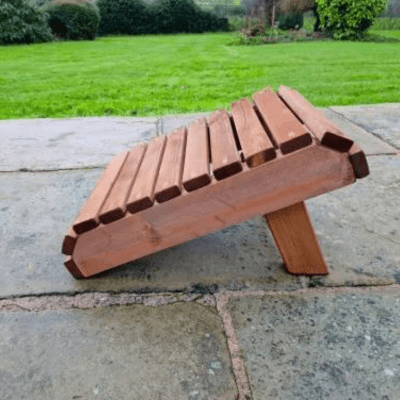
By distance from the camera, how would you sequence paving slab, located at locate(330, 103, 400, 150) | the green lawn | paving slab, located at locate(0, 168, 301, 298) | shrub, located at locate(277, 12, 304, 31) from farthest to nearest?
shrub, located at locate(277, 12, 304, 31), the green lawn, paving slab, located at locate(330, 103, 400, 150), paving slab, located at locate(0, 168, 301, 298)

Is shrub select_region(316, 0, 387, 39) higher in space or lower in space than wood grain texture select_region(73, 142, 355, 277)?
lower

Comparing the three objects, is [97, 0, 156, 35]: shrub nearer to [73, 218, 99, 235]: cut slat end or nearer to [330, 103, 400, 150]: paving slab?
[330, 103, 400, 150]: paving slab

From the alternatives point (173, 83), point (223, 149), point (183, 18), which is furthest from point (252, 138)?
point (183, 18)

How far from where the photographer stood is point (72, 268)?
1.70 meters

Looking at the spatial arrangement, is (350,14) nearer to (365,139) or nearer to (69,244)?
(365,139)

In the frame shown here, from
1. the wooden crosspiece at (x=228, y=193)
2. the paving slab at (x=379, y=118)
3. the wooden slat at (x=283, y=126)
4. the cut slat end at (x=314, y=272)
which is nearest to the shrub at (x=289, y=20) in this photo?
the paving slab at (x=379, y=118)

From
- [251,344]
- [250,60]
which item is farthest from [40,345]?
[250,60]

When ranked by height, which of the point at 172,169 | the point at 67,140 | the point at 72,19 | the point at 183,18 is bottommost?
the point at 183,18

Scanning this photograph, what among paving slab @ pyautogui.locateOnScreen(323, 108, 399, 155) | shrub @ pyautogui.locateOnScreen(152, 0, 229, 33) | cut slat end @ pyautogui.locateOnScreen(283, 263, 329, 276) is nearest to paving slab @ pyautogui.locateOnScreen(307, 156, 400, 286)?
cut slat end @ pyautogui.locateOnScreen(283, 263, 329, 276)

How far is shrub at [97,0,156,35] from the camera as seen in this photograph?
22.0 m

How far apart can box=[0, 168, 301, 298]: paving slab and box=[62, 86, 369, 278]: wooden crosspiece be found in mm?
87

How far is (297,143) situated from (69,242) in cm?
86

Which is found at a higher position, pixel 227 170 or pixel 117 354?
pixel 227 170

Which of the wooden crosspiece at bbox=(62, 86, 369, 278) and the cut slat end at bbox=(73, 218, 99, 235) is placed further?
the cut slat end at bbox=(73, 218, 99, 235)
